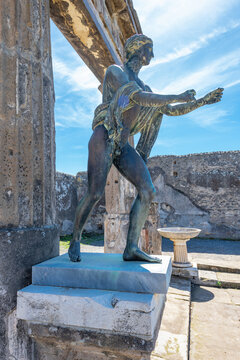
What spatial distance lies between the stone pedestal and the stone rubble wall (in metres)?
7.51

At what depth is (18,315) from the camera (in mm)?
1224

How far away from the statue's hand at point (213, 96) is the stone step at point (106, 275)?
3.40ft

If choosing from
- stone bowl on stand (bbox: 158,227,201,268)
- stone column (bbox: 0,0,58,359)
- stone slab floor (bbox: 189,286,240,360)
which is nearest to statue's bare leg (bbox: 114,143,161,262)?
stone column (bbox: 0,0,58,359)

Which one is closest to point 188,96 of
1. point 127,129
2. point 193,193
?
point 127,129

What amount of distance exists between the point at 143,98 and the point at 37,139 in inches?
28.0

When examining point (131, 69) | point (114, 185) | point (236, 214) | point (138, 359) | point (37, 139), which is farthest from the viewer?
point (236, 214)

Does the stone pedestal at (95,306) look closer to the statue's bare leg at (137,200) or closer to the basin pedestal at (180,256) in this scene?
the statue's bare leg at (137,200)

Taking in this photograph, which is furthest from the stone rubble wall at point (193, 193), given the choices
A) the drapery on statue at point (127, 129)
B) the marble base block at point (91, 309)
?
the marble base block at point (91, 309)

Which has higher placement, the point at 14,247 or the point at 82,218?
the point at 82,218

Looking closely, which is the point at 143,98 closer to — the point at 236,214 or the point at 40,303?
the point at 40,303

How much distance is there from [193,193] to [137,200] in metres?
8.10

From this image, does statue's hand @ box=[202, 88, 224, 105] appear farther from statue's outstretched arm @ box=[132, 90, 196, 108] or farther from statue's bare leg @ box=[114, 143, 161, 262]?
statue's bare leg @ box=[114, 143, 161, 262]

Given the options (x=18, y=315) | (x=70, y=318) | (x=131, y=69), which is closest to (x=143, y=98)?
(x=131, y=69)

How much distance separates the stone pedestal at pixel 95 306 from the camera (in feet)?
3.60
